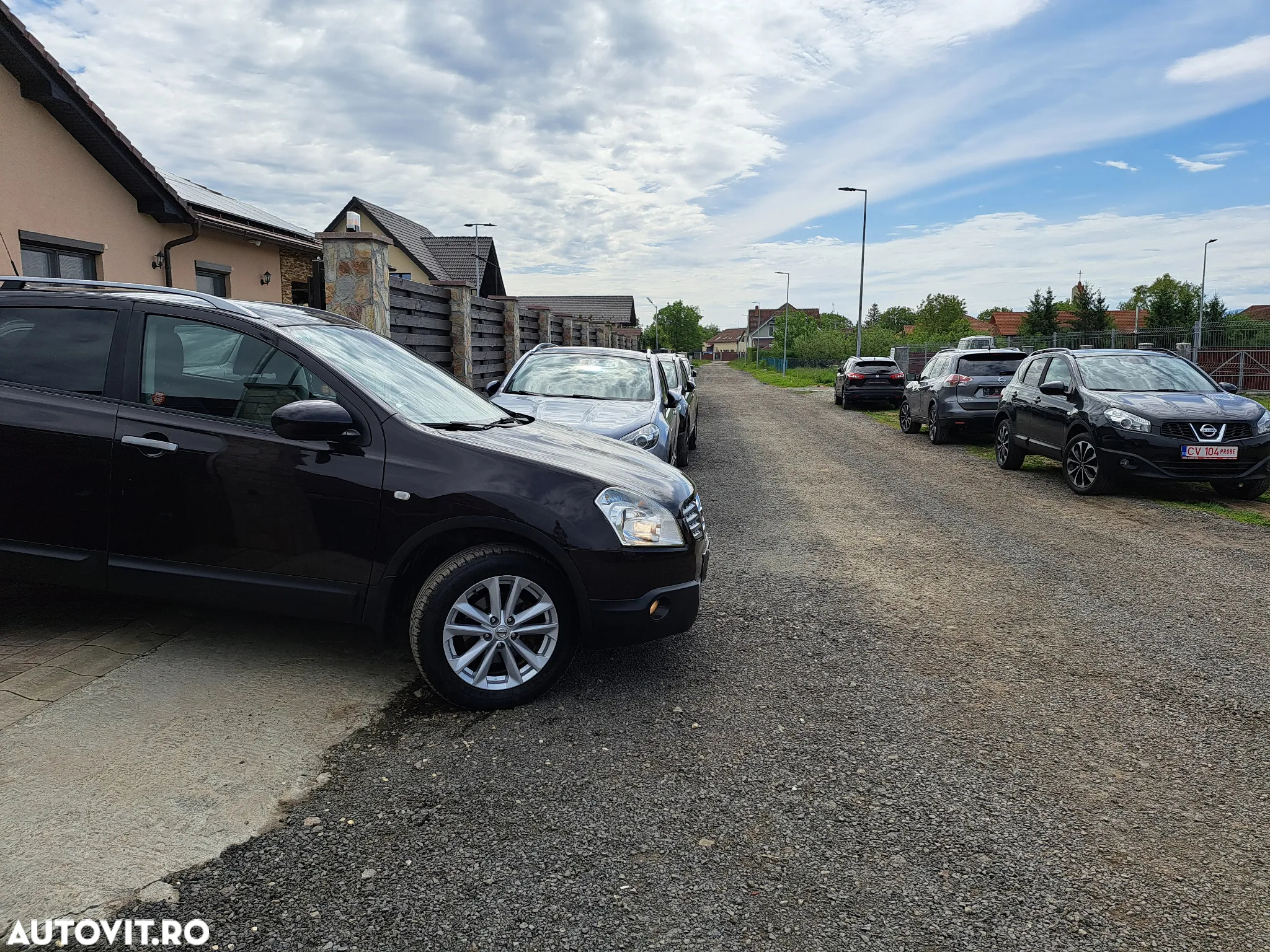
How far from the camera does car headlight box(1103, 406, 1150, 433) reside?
367 inches

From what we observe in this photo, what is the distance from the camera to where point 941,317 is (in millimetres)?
99688

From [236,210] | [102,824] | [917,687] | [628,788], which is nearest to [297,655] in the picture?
[102,824]

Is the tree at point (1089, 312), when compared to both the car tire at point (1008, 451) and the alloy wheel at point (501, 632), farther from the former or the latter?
the alloy wheel at point (501, 632)

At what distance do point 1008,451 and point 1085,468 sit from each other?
2.36m

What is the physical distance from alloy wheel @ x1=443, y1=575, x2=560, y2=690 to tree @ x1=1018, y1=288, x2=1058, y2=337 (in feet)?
187

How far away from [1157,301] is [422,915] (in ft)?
203

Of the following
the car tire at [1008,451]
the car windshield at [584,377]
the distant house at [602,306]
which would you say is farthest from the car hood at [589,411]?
the distant house at [602,306]

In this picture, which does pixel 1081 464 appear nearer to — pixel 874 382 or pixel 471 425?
pixel 471 425

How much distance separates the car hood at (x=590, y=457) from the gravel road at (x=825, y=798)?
898mm

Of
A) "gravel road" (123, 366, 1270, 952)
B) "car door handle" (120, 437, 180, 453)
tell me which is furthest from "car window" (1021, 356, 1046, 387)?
"car door handle" (120, 437, 180, 453)

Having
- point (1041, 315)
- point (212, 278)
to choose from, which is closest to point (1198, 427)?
point (212, 278)

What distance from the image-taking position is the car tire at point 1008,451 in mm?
12266

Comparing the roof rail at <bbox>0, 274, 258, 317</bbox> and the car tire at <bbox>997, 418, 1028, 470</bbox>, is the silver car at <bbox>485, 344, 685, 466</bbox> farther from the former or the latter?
the car tire at <bbox>997, 418, 1028, 470</bbox>

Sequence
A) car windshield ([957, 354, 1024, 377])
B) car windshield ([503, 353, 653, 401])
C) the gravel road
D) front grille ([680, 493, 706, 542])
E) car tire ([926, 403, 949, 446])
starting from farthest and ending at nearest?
car tire ([926, 403, 949, 446]) < car windshield ([957, 354, 1024, 377]) < car windshield ([503, 353, 653, 401]) < front grille ([680, 493, 706, 542]) < the gravel road
